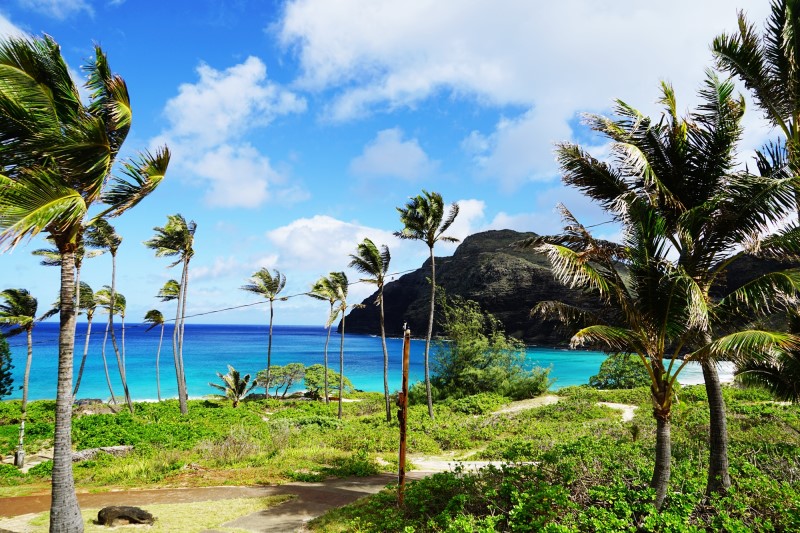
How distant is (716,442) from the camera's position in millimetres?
7480

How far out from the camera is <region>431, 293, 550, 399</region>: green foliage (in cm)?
2953

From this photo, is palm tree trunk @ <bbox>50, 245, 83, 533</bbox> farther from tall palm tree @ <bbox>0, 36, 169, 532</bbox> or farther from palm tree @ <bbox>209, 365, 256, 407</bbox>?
palm tree @ <bbox>209, 365, 256, 407</bbox>

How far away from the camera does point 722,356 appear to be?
6.79 m

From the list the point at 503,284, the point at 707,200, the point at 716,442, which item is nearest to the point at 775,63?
the point at 707,200

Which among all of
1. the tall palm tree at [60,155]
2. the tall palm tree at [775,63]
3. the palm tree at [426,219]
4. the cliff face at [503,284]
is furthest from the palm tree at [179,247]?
the cliff face at [503,284]

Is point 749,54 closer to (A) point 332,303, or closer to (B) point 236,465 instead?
(B) point 236,465

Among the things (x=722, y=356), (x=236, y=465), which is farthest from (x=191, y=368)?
(x=722, y=356)

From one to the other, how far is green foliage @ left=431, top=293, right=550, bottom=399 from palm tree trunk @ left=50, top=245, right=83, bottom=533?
969 inches

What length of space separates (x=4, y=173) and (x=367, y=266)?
17626mm

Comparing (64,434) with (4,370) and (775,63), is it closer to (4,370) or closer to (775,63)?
(775,63)

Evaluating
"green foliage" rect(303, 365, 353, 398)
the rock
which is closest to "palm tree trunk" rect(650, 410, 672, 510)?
the rock

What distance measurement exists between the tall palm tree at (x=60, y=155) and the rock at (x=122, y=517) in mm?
986

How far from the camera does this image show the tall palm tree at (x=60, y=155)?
243 inches

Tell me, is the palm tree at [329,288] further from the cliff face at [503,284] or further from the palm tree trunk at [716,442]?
the cliff face at [503,284]
